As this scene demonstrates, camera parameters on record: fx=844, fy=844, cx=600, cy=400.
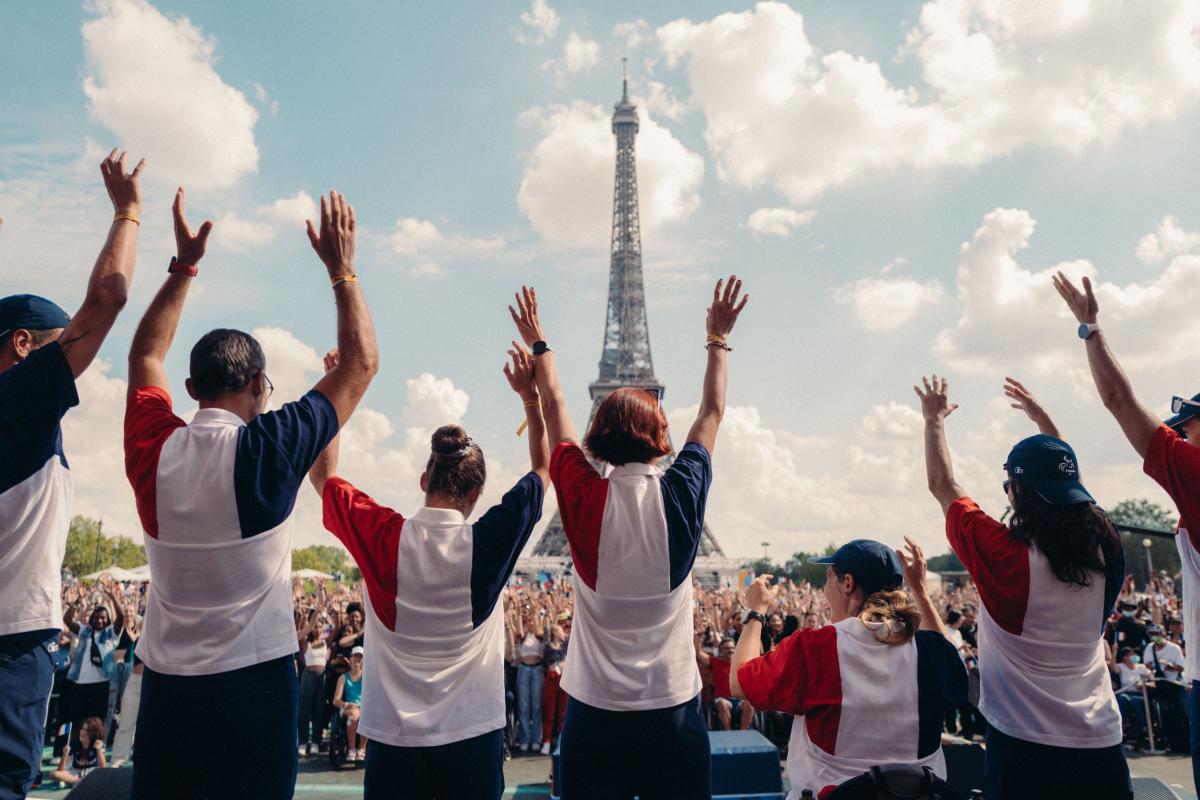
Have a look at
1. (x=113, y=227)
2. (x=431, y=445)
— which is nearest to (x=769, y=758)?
(x=431, y=445)

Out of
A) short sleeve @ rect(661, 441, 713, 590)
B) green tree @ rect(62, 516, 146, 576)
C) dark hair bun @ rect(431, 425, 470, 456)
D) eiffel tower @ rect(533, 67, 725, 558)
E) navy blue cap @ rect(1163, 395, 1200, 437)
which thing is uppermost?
eiffel tower @ rect(533, 67, 725, 558)

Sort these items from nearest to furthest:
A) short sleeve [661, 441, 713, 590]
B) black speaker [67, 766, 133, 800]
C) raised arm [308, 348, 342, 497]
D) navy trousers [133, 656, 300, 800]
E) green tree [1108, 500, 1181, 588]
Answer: navy trousers [133, 656, 300, 800] < short sleeve [661, 441, 713, 590] < raised arm [308, 348, 342, 497] < black speaker [67, 766, 133, 800] < green tree [1108, 500, 1181, 588]

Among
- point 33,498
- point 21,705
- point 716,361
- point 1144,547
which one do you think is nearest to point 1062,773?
point 716,361

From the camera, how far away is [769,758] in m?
6.92

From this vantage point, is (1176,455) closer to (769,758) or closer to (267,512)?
(267,512)

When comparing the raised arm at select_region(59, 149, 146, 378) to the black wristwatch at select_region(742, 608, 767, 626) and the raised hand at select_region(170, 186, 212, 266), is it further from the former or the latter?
the black wristwatch at select_region(742, 608, 767, 626)

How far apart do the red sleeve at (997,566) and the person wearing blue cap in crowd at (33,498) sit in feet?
10.1

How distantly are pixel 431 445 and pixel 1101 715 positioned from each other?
8.80 feet

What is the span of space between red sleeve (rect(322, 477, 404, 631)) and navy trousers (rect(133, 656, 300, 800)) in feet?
1.77

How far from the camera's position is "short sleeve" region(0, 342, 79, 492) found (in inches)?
99.5

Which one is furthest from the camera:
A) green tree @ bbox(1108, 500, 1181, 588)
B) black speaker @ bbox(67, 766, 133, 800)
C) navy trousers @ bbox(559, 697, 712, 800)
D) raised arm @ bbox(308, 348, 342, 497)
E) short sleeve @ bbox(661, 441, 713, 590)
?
green tree @ bbox(1108, 500, 1181, 588)

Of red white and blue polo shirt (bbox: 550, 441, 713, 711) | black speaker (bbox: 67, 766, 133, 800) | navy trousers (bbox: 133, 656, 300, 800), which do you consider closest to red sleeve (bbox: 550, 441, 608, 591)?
red white and blue polo shirt (bbox: 550, 441, 713, 711)

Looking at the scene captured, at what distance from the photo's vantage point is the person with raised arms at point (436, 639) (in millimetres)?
2957

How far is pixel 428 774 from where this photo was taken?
297 cm
